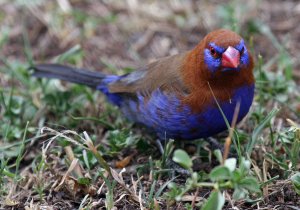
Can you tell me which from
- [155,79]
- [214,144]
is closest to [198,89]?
[155,79]

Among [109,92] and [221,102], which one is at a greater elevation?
[221,102]

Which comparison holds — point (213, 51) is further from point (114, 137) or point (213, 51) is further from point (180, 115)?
point (114, 137)

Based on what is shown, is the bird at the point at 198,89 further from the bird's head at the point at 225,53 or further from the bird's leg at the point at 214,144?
the bird's leg at the point at 214,144

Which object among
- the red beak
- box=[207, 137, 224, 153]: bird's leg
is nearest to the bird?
the red beak

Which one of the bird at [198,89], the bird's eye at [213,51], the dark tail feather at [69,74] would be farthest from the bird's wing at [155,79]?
the bird's eye at [213,51]

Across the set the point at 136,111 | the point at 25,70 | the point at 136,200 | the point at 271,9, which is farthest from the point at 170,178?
the point at 271,9

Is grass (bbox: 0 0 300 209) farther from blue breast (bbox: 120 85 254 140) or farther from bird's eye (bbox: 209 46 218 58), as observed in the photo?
bird's eye (bbox: 209 46 218 58)

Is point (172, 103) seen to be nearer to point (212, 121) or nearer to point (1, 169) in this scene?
point (212, 121)
